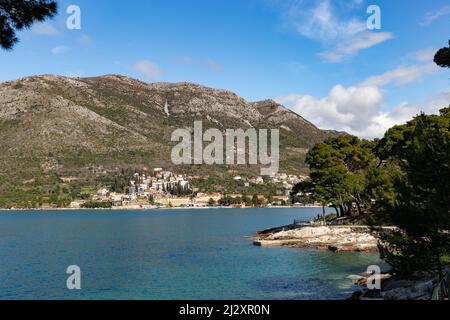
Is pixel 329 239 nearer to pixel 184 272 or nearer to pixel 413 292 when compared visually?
pixel 184 272

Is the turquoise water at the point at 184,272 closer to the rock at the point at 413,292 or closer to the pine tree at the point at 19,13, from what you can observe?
the rock at the point at 413,292

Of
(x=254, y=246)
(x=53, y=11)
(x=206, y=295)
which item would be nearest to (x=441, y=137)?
(x=53, y=11)

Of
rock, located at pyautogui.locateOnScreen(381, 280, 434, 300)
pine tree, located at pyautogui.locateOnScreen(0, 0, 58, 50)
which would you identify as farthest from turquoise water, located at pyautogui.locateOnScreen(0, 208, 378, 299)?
pine tree, located at pyautogui.locateOnScreen(0, 0, 58, 50)

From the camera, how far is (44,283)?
3544 cm

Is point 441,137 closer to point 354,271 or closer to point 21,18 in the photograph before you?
point 21,18

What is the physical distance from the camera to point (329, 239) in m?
52.5

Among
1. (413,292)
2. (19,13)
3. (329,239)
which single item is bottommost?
(329,239)

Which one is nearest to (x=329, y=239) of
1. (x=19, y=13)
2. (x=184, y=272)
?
(x=184, y=272)

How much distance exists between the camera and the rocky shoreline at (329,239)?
47406 mm

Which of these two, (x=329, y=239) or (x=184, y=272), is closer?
(x=184, y=272)

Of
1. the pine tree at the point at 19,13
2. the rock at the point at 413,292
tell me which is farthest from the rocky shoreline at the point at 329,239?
the pine tree at the point at 19,13

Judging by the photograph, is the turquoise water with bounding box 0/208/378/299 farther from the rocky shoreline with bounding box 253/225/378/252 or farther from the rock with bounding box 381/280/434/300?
the rock with bounding box 381/280/434/300
